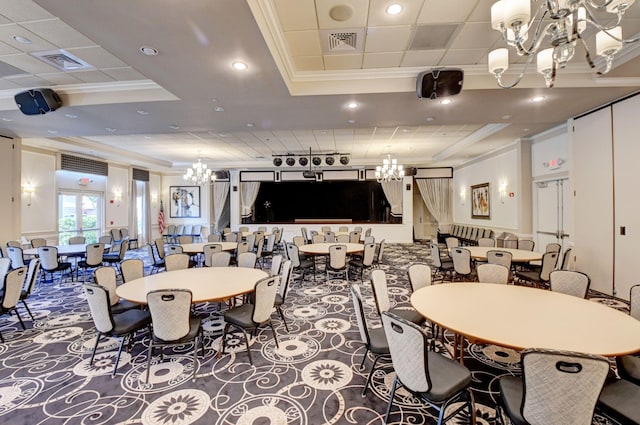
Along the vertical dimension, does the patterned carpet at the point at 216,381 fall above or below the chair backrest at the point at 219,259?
below

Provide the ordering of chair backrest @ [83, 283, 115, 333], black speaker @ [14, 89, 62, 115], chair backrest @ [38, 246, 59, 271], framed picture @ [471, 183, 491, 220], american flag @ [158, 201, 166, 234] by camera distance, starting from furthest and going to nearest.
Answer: american flag @ [158, 201, 166, 234] < framed picture @ [471, 183, 491, 220] < chair backrest @ [38, 246, 59, 271] < black speaker @ [14, 89, 62, 115] < chair backrest @ [83, 283, 115, 333]

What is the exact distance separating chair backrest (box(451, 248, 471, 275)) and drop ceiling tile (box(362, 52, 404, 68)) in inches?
134

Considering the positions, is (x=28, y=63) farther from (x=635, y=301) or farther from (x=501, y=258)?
(x=501, y=258)

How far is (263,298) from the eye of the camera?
3.11 m

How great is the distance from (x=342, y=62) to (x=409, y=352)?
384 centimetres

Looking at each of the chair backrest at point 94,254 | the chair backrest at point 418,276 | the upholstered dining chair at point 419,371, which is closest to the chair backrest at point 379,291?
the chair backrest at point 418,276

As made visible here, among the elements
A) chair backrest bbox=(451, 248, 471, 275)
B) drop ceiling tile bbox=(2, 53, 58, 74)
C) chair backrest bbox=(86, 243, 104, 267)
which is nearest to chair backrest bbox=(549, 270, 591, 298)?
chair backrest bbox=(451, 248, 471, 275)

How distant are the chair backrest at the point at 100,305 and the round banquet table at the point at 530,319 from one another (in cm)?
300

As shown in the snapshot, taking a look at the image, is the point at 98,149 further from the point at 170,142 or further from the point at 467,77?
the point at 467,77

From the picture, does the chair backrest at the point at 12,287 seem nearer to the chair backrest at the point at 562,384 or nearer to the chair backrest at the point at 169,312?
the chair backrest at the point at 169,312

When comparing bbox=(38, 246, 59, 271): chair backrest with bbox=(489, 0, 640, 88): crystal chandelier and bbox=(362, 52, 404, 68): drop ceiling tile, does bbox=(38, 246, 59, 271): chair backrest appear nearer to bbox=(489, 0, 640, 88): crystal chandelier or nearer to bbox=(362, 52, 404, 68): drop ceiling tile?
bbox=(362, 52, 404, 68): drop ceiling tile

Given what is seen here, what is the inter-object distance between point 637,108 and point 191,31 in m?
6.51

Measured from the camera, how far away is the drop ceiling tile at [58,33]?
127 inches

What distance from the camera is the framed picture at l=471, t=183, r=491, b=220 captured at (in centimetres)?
986
